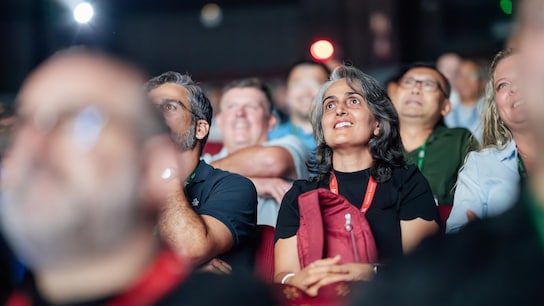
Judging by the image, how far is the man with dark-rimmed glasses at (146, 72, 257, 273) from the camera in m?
→ 3.15

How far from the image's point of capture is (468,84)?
6965 millimetres

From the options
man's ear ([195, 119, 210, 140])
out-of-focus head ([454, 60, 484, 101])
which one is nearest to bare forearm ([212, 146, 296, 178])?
man's ear ([195, 119, 210, 140])

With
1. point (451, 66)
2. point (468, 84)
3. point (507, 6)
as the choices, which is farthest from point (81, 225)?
point (507, 6)

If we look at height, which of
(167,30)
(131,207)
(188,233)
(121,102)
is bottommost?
(188,233)

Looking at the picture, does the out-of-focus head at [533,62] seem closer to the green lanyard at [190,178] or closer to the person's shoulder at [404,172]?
the person's shoulder at [404,172]

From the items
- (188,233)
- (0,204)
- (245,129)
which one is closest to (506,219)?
(0,204)

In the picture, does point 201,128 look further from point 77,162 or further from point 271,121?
point 77,162

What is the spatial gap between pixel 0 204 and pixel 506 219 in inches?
43.5

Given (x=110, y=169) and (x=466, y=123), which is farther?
(x=466, y=123)

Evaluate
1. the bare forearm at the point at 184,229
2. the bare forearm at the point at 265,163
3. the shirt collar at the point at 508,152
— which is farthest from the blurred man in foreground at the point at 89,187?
the bare forearm at the point at 265,163

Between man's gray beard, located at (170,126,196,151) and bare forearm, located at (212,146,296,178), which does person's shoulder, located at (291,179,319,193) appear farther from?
bare forearm, located at (212,146,296,178)

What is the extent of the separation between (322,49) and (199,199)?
25.7ft

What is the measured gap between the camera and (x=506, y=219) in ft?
5.17

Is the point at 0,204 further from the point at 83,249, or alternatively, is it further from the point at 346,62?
the point at 346,62
